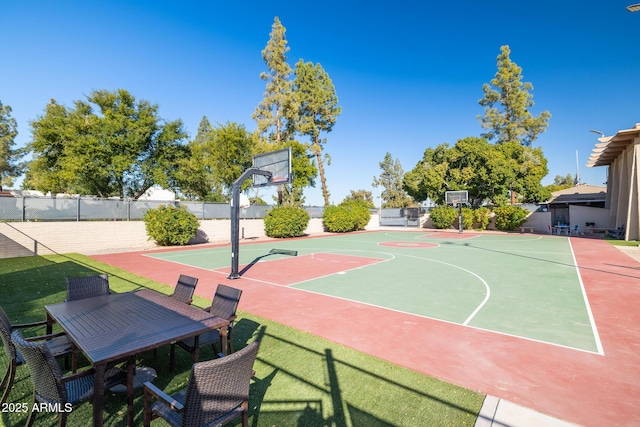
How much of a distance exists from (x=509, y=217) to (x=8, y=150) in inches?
2459

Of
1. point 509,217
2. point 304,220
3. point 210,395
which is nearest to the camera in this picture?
point 210,395

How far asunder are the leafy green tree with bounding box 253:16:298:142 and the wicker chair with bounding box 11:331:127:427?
104 feet

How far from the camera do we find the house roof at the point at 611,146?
19.8 m

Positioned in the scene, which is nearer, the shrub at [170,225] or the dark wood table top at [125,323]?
the dark wood table top at [125,323]

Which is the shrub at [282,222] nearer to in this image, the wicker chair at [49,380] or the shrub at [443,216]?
the shrub at [443,216]

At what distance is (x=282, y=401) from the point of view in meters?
3.44

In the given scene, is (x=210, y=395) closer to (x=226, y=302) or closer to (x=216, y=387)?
(x=216, y=387)

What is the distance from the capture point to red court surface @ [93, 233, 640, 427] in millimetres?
3604

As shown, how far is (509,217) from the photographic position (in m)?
30.8

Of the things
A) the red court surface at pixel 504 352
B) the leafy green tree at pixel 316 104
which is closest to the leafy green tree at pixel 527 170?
the leafy green tree at pixel 316 104

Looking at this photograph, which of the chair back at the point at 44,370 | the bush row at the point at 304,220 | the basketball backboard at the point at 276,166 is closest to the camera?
the chair back at the point at 44,370

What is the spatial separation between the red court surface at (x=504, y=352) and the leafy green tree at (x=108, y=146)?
2004 centimetres

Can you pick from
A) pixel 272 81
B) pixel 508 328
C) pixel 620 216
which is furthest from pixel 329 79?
pixel 508 328

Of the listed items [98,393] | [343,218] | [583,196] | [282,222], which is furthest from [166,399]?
[583,196]
